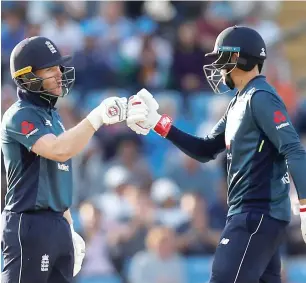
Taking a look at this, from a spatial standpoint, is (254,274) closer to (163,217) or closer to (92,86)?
(163,217)

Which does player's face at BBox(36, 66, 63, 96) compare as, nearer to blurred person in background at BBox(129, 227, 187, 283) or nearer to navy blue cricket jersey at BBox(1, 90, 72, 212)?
navy blue cricket jersey at BBox(1, 90, 72, 212)

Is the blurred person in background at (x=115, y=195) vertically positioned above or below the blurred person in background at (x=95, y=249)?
above

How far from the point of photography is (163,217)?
414 inches

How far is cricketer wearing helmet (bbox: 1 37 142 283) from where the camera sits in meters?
6.10

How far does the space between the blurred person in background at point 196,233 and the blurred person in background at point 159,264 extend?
0.34m

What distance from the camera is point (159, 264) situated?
972 centimetres

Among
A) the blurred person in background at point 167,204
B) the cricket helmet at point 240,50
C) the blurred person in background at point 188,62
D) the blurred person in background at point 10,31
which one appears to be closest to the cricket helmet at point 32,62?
the cricket helmet at point 240,50

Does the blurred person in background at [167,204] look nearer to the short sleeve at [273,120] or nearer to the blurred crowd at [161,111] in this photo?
the blurred crowd at [161,111]

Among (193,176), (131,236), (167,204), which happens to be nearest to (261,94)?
(131,236)

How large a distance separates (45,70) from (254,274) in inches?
74.5

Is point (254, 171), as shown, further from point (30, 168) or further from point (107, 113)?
point (30, 168)

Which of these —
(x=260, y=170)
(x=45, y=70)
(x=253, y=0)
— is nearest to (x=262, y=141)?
(x=260, y=170)

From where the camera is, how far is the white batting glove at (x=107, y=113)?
6.16 m

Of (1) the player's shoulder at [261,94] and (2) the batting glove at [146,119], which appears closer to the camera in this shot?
(1) the player's shoulder at [261,94]
